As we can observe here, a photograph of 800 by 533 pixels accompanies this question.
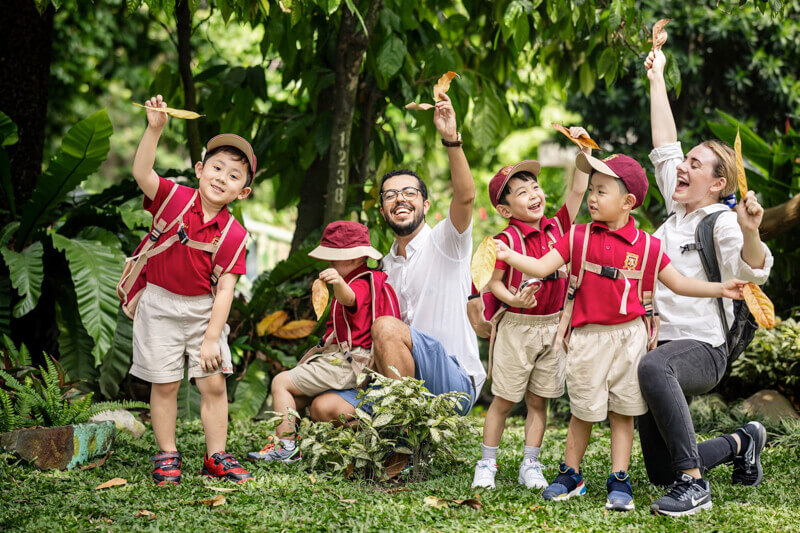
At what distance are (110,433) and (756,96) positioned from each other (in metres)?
7.11

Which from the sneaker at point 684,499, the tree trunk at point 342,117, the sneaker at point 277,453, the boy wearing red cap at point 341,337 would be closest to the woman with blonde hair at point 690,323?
the sneaker at point 684,499

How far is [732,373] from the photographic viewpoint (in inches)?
211

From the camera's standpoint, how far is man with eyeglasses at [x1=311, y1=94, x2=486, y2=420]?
3576mm

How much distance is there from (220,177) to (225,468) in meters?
1.28

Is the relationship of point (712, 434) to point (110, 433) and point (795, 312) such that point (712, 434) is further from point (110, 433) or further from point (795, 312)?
point (110, 433)

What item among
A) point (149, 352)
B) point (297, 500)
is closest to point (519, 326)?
point (297, 500)

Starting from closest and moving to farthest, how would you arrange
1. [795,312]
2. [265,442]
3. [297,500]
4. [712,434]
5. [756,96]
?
[297,500]
[265,442]
[712,434]
[795,312]
[756,96]

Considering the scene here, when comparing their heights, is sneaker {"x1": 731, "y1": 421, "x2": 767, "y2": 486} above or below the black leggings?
below

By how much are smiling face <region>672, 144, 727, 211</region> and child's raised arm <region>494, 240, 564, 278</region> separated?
64 cm

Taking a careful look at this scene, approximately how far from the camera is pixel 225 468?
3479 mm

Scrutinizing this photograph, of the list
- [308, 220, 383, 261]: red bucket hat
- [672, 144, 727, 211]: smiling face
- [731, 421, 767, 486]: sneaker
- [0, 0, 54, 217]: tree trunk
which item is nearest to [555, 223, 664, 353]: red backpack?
[672, 144, 727, 211]: smiling face

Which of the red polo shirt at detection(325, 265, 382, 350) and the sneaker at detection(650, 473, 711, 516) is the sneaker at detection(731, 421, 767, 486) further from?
the red polo shirt at detection(325, 265, 382, 350)

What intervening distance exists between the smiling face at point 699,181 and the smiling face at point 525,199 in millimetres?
585

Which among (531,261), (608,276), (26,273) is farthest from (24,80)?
(608,276)
